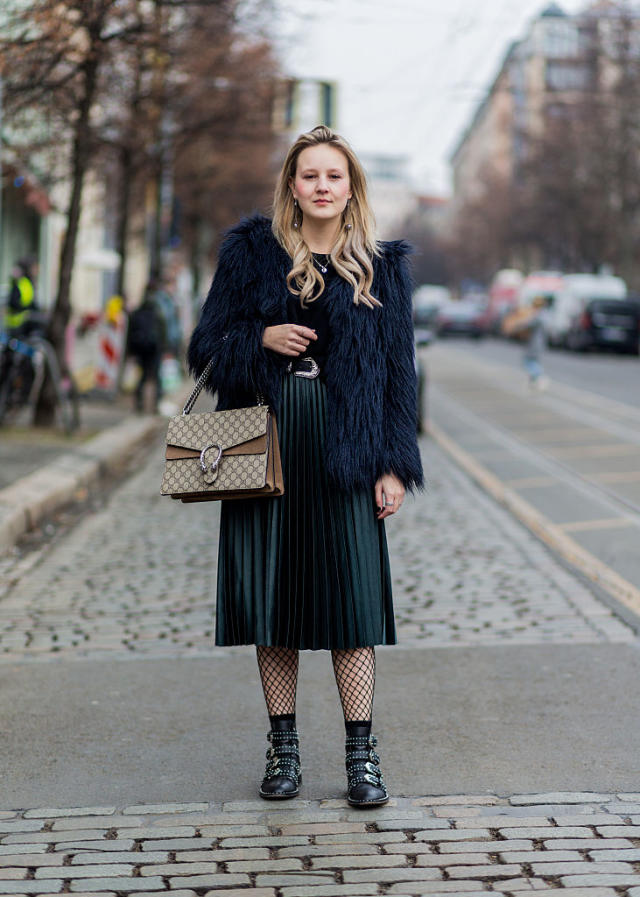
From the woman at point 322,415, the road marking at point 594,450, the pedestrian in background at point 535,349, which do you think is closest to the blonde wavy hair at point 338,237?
the woman at point 322,415

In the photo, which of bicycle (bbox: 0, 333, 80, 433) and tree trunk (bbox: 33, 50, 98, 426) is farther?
tree trunk (bbox: 33, 50, 98, 426)

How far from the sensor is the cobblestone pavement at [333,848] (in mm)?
3506

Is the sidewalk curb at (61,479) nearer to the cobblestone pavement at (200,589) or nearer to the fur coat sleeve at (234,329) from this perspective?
the cobblestone pavement at (200,589)

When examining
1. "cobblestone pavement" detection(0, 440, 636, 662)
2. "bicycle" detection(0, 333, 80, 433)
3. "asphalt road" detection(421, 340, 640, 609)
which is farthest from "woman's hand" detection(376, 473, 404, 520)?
"bicycle" detection(0, 333, 80, 433)

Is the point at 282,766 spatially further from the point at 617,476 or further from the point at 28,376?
the point at 28,376

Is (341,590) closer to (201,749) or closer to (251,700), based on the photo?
(201,749)

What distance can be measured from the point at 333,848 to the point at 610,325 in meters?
39.1

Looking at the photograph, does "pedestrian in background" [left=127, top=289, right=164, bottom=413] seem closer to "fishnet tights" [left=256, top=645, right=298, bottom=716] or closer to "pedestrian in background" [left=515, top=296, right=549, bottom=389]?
"pedestrian in background" [left=515, top=296, right=549, bottom=389]

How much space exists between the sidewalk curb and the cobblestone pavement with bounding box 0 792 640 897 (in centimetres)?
511

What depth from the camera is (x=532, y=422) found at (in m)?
19.1

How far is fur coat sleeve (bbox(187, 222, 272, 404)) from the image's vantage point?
162 inches

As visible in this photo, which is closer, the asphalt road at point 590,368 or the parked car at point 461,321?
the asphalt road at point 590,368

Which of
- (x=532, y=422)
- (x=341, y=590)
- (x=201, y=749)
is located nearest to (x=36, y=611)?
(x=201, y=749)

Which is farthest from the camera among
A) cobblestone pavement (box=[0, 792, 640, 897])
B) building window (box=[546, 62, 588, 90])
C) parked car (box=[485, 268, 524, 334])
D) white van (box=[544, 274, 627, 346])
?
parked car (box=[485, 268, 524, 334])
